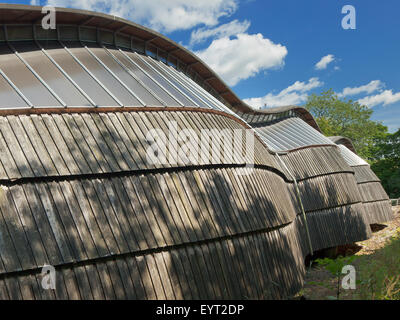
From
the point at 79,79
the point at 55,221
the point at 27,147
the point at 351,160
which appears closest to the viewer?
the point at 55,221

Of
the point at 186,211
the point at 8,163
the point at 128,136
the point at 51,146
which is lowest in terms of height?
the point at 186,211

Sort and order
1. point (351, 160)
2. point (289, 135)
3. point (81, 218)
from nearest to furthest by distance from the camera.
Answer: point (81, 218)
point (289, 135)
point (351, 160)

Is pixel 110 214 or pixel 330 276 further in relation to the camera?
pixel 330 276

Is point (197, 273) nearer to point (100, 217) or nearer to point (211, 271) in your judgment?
point (211, 271)

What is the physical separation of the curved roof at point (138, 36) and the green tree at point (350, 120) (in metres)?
43.2

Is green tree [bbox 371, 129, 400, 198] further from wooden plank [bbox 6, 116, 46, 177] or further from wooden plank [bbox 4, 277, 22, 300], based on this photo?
wooden plank [bbox 4, 277, 22, 300]

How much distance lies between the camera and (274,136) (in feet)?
74.1

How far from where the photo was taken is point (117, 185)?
751 cm

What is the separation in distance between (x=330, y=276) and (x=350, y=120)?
54.7m

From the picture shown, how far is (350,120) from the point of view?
62.3m

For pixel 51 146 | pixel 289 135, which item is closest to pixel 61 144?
pixel 51 146

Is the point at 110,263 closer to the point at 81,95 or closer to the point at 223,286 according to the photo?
the point at 223,286

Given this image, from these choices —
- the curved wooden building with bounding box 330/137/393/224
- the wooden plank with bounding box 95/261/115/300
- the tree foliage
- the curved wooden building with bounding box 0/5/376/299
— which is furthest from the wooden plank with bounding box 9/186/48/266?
the tree foliage

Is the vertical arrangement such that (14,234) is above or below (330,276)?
above
